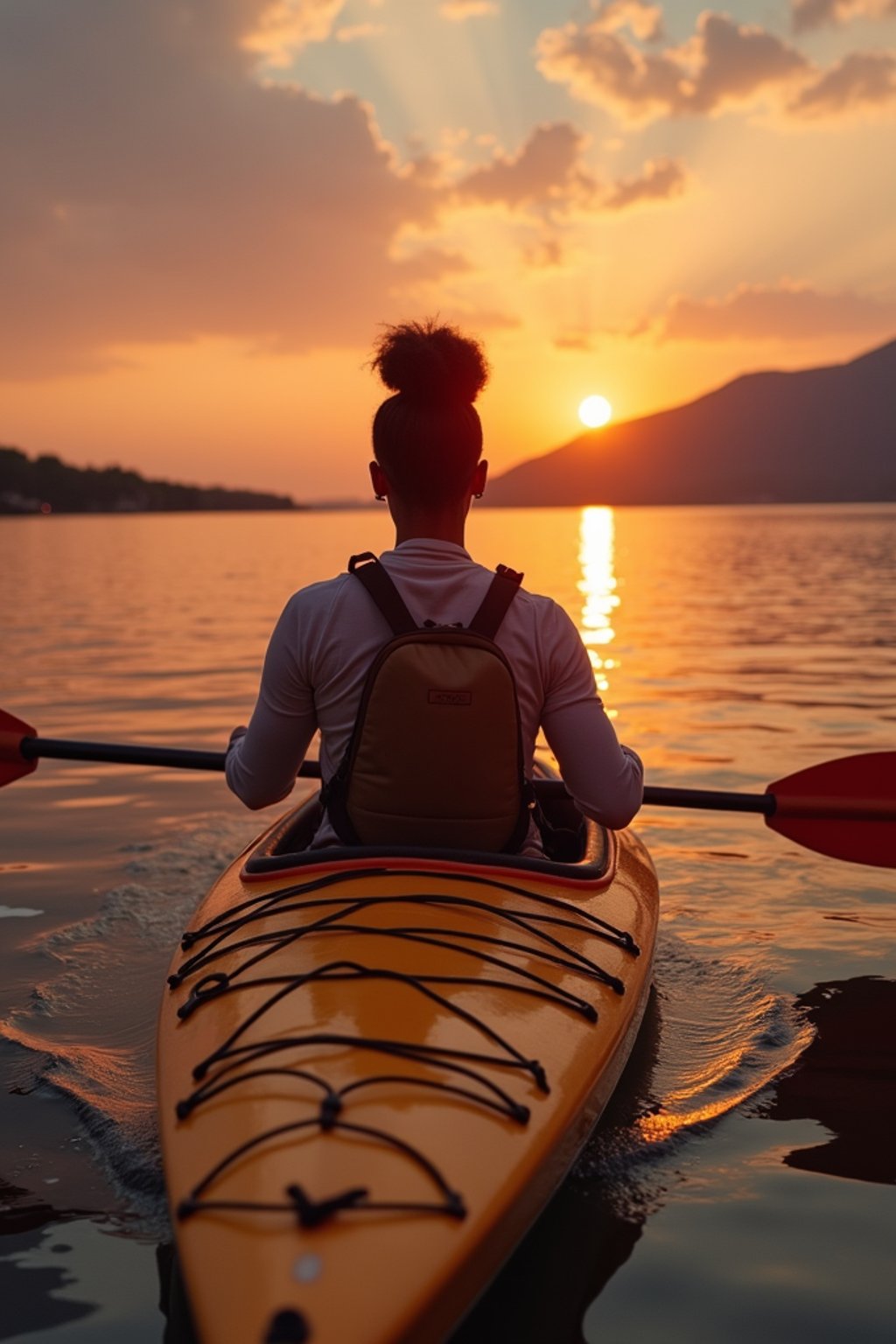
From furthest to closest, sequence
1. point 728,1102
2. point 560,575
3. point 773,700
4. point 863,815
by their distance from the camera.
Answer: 1. point 560,575
2. point 773,700
3. point 863,815
4. point 728,1102

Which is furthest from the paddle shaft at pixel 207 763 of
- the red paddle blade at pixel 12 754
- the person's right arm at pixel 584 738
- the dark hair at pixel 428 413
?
the dark hair at pixel 428 413

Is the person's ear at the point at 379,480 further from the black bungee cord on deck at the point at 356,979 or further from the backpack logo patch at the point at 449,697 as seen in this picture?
the black bungee cord on deck at the point at 356,979

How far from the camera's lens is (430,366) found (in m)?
3.06

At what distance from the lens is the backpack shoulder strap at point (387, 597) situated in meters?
3.05

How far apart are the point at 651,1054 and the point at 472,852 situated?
1246 mm

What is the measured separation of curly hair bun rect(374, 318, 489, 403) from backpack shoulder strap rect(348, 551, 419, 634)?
443mm

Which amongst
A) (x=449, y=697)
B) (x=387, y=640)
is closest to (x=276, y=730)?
(x=387, y=640)

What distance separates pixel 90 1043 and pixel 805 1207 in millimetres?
2406

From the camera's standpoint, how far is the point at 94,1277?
9.12ft

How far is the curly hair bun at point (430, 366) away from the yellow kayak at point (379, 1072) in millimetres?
1193

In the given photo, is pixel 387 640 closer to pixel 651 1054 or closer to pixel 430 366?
pixel 430 366

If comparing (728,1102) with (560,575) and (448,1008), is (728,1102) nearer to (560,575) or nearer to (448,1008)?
(448,1008)

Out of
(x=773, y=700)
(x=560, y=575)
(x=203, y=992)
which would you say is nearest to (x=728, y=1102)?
(x=203, y=992)

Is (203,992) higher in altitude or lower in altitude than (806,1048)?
higher
